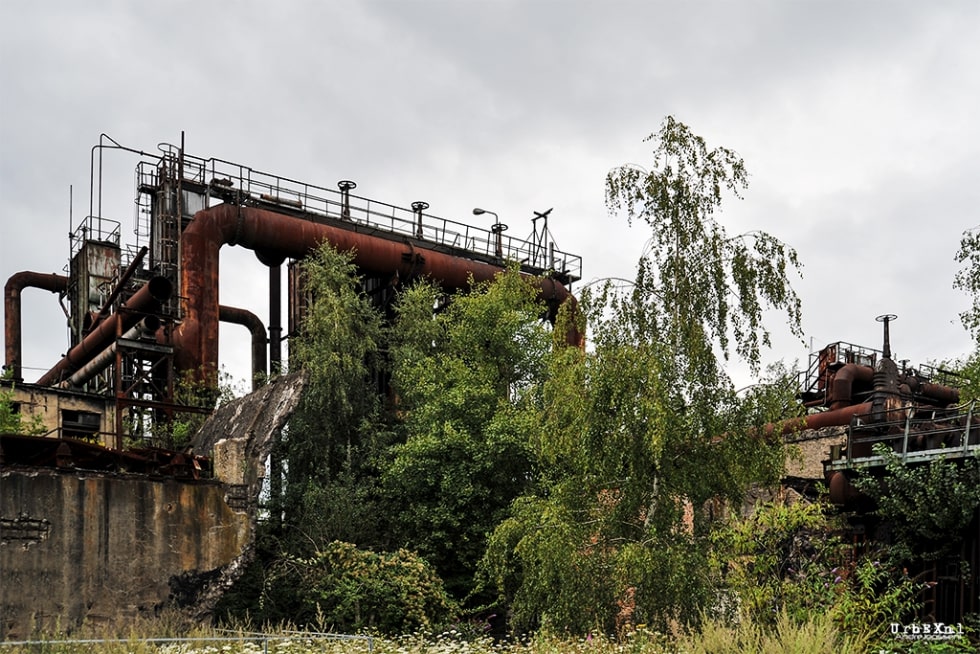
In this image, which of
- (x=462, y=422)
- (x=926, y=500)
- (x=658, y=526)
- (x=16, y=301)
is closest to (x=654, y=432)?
(x=658, y=526)

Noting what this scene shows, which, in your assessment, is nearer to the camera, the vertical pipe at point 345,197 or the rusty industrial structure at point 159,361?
the rusty industrial structure at point 159,361

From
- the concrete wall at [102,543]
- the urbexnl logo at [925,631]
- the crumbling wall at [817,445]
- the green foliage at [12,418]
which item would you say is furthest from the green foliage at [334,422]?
the urbexnl logo at [925,631]

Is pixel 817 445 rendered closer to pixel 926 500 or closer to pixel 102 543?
pixel 926 500

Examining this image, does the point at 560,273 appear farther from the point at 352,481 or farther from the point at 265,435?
the point at 265,435

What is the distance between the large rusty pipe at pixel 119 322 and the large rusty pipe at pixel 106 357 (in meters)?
0.19

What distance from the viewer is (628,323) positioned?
15719 mm

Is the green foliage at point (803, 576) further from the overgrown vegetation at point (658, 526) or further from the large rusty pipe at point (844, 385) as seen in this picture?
the large rusty pipe at point (844, 385)

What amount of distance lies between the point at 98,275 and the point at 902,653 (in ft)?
90.3

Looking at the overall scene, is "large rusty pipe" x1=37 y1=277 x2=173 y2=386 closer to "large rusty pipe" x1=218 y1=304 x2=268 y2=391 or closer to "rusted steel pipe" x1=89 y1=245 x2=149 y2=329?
"rusted steel pipe" x1=89 y1=245 x2=149 y2=329

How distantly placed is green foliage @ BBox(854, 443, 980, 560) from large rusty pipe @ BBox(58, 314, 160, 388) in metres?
15.9

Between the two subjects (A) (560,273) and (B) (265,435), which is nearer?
(B) (265,435)

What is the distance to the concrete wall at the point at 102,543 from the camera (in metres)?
15.8

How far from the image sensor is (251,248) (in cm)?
2692

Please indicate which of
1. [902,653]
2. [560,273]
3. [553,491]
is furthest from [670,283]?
[560,273]
